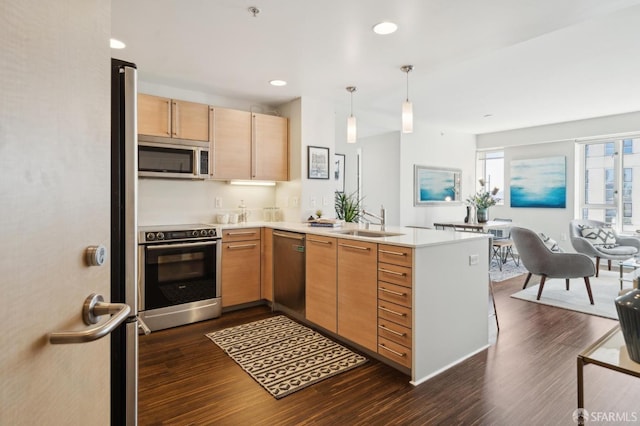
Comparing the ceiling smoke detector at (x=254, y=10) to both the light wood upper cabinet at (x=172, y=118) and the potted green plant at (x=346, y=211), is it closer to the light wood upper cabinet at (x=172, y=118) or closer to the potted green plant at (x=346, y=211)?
the light wood upper cabinet at (x=172, y=118)

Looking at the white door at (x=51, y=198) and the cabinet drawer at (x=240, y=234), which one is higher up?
the white door at (x=51, y=198)

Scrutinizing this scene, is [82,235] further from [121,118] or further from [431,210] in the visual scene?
[431,210]

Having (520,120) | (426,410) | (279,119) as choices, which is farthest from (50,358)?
(520,120)

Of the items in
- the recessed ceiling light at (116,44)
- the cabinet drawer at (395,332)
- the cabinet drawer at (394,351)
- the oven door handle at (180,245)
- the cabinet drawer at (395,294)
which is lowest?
the cabinet drawer at (394,351)

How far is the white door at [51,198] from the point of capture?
0.50m

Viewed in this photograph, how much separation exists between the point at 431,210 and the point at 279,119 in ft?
12.3

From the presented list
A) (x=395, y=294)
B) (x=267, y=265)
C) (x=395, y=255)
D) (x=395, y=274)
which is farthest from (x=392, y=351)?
(x=267, y=265)

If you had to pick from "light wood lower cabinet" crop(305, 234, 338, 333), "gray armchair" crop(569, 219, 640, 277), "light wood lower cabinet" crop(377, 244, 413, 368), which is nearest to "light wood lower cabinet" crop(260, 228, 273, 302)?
"light wood lower cabinet" crop(305, 234, 338, 333)

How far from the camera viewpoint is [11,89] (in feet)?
1.65

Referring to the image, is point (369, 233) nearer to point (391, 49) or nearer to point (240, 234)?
point (240, 234)

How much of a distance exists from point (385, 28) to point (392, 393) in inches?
98.6

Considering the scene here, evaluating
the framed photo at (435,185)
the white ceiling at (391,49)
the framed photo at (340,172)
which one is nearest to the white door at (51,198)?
the white ceiling at (391,49)

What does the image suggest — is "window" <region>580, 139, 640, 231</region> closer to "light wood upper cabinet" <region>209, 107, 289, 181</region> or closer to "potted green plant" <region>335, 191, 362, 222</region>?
"potted green plant" <region>335, 191, 362, 222</region>

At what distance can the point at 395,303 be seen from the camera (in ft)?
7.86
